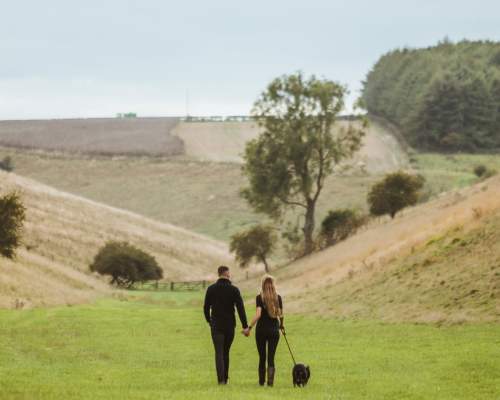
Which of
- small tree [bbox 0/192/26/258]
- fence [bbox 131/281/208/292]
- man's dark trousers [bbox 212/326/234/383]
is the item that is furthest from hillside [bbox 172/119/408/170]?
man's dark trousers [bbox 212/326/234/383]

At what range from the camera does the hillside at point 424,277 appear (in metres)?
38.8

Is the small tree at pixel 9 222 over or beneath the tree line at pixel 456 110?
beneath

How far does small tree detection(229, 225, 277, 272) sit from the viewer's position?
88.5 metres

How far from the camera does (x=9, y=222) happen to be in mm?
60812

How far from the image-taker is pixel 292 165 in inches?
3659

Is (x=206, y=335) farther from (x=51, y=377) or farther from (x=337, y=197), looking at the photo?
(x=337, y=197)

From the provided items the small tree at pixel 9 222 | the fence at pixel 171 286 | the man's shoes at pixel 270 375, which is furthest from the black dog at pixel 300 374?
the fence at pixel 171 286

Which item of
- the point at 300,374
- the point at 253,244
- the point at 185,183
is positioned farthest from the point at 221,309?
the point at 185,183

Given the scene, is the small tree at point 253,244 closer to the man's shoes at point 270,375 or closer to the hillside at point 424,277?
the hillside at point 424,277

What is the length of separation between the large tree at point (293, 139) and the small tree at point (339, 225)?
5.41 feet

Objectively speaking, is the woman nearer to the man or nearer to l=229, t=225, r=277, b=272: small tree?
the man

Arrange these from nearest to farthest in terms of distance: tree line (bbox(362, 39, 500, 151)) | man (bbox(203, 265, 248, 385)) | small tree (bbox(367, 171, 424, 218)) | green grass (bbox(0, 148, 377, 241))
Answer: man (bbox(203, 265, 248, 385)) → small tree (bbox(367, 171, 424, 218)) → green grass (bbox(0, 148, 377, 241)) → tree line (bbox(362, 39, 500, 151))

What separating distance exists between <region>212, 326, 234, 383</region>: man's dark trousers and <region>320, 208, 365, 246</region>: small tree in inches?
2668

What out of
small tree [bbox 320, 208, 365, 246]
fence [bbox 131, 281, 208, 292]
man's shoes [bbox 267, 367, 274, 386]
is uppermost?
man's shoes [bbox 267, 367, 274, 386]
